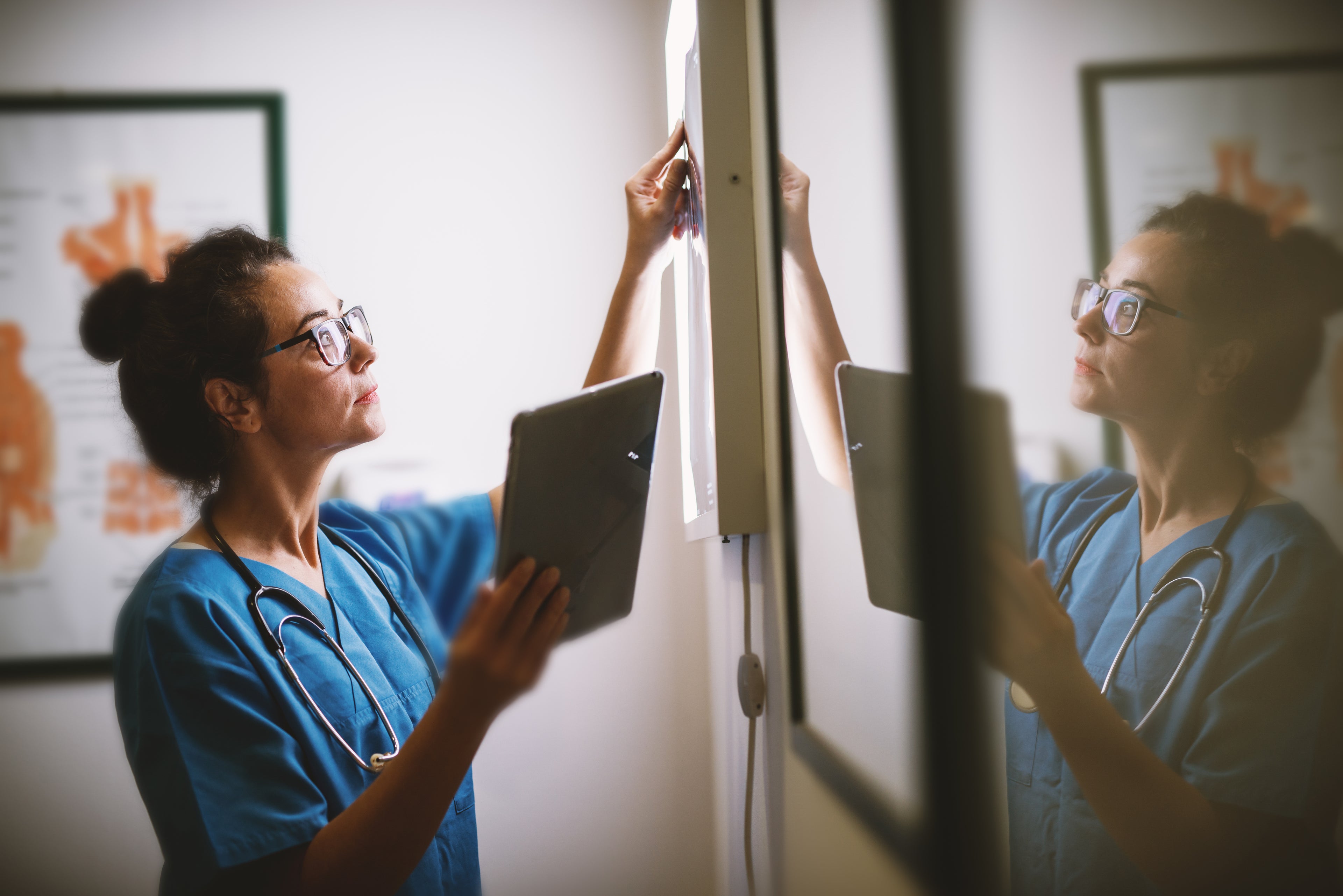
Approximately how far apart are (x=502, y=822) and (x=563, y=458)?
1.26 metres

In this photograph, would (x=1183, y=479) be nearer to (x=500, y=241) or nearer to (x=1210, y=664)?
(x=1210, y=664)

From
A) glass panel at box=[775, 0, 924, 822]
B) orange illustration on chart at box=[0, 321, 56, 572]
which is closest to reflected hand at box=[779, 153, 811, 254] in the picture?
glass panel at box=[775, 0, 924, 822]

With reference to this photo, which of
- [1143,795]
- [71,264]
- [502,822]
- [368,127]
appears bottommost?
[502,822]

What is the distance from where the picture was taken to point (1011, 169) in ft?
1.02

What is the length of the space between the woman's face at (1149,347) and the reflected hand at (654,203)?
87cm

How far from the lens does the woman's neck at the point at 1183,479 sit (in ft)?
0.72

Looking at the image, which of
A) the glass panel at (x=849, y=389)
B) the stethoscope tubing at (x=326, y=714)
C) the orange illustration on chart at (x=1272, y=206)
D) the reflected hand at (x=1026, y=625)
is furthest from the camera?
the stethoscope tubing at (x=326, y=714)

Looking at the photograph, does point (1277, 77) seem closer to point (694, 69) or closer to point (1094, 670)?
point (1094, 670)

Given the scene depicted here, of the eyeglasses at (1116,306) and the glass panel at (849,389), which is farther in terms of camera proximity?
the glass panel at (849,389)

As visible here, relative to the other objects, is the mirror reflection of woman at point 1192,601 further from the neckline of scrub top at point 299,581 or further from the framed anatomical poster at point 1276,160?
the neckline of scrub top at point 299,581

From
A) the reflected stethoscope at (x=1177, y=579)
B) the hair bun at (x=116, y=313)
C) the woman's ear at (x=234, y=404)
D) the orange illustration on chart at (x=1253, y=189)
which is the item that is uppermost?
the hair bun at (x=116, y=313)

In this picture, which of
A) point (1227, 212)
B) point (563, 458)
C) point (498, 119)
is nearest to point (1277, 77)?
point (1227, 212)

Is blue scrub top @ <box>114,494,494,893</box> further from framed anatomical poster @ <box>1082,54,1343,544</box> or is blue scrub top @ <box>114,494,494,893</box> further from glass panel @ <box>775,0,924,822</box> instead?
framed anatomical poster @ <box>1082,54,1343,544</box>

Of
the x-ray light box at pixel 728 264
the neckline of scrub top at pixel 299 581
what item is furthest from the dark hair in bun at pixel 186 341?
the x-ray light box at pixel 728 264
